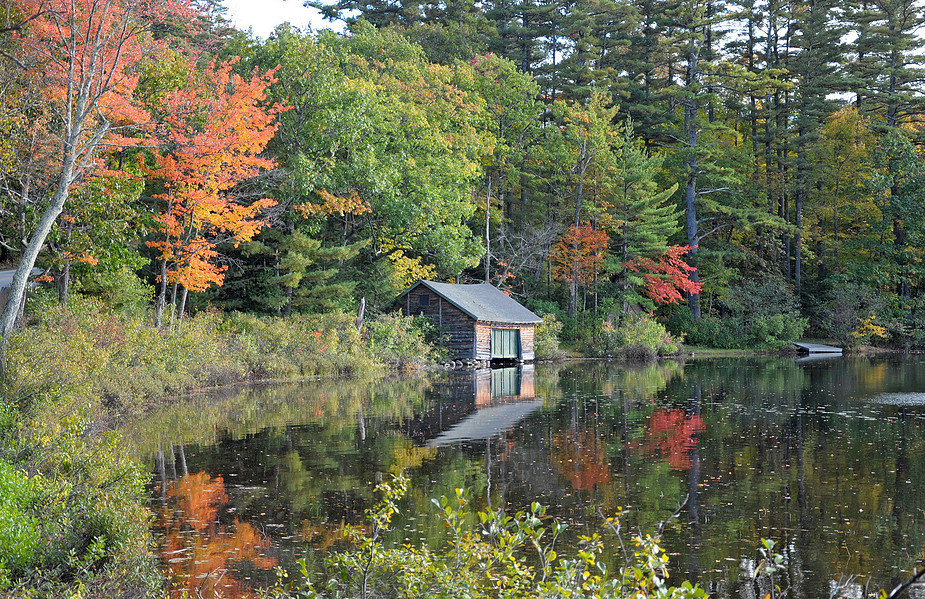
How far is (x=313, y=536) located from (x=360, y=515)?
972 millimetres

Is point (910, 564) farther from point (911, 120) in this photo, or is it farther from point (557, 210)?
point (911, 120)

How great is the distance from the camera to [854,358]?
1747 inches

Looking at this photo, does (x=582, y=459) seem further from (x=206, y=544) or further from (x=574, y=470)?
(x=206, y=544)

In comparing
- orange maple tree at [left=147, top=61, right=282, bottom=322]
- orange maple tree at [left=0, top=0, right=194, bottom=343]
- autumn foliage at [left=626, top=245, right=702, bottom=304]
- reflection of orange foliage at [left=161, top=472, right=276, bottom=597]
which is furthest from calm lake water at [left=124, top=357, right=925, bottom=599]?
autumn foliage at [left=626, top=245, right=702, bottom=304]

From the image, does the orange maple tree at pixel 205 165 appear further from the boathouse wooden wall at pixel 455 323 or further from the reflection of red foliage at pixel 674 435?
the reflection of red foliage at pixel 674 435

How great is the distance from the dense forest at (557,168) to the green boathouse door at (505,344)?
4151 mm

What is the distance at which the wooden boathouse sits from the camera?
39281mm

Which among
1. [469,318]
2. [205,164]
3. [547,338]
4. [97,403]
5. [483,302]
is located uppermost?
[205,164]

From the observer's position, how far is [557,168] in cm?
5016

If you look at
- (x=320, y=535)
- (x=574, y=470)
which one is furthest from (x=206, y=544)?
(x=574, y=470)

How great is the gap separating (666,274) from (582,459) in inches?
1434

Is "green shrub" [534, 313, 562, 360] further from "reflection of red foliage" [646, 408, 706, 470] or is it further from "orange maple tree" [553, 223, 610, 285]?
"reflection of red foliage" [646, 408, 706, 470]

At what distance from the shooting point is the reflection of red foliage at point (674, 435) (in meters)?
14.9

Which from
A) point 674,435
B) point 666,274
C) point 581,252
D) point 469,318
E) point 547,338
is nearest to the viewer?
point 674,435
